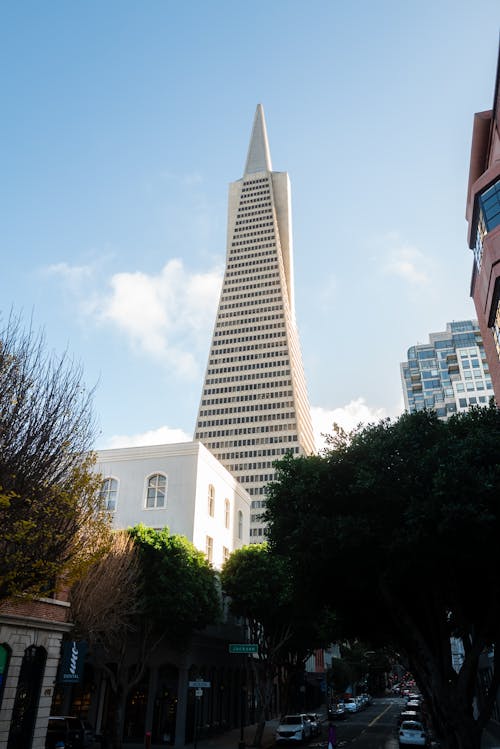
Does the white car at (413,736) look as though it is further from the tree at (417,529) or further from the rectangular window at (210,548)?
the rectangular window at (210,548)

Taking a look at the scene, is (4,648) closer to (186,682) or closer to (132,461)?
(186,682)

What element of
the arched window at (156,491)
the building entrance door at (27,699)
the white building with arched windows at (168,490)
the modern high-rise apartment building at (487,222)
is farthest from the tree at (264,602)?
the modern high-rise apartment building at (487,222)

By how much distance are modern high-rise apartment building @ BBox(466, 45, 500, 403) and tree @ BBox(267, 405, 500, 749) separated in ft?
34.7

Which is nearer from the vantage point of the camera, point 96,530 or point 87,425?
point 87,425

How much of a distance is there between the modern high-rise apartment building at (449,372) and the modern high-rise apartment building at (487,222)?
83638 millimetres

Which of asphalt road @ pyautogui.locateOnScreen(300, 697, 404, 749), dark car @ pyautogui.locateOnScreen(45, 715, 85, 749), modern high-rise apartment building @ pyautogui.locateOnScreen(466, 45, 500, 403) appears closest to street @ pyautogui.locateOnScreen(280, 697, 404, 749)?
asphalt road @ pyautogui.locateOnScreen(300, 697, 404, 749)

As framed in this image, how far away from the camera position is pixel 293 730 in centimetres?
3216

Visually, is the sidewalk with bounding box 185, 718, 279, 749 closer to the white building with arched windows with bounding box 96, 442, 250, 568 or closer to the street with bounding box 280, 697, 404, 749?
the street with bounding box 280, 697, 404, 749

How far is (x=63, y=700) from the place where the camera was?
31.7 meters

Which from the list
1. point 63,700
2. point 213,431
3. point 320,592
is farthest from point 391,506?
point 213,431

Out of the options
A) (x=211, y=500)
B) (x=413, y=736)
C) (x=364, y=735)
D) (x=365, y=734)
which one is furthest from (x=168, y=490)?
(x=365, y=734)

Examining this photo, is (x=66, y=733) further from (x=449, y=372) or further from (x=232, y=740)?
(x=449, y=372)

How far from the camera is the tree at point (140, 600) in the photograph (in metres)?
25.7

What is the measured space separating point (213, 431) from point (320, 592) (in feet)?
449
